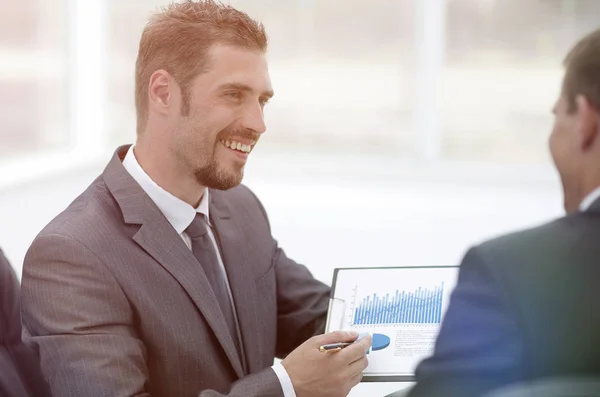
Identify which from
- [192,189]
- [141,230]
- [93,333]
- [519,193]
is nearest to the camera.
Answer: [93,333]

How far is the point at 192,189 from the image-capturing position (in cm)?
175

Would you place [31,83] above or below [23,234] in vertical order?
above

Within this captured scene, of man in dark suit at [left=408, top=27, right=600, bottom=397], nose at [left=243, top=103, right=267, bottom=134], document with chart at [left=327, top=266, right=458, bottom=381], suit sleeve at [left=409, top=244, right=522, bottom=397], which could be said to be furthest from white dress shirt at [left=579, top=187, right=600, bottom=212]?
nose at [left=243, top=103, right=267, bottom=134]

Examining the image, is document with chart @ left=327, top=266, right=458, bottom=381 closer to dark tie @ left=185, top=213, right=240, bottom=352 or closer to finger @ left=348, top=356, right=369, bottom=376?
finger @ left=348, top=356, right=369, bottom=376

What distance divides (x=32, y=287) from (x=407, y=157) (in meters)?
4.18

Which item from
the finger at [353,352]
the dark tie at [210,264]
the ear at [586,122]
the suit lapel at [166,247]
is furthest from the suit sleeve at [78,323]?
the ear at [586,122]

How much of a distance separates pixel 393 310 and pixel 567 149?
719 millimetres

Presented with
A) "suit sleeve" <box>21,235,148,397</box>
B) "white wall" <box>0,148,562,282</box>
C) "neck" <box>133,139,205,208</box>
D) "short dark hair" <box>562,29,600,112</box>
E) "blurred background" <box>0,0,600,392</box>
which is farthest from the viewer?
"blurred background" <box>0,0,600,392</box>

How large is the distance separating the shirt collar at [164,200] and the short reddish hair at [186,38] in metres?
0.10

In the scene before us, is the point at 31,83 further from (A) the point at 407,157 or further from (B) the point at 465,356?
(B) the point at 465,356

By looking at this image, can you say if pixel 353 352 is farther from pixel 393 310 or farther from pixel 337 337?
pixel 393 310

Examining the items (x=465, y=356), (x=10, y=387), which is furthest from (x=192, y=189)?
(x=465, y=356)

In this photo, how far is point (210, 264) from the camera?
5.70 ft

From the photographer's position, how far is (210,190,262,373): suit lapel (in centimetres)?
175
